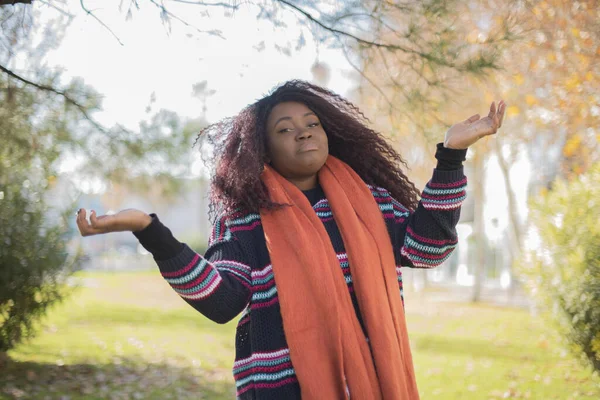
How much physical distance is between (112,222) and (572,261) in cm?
335

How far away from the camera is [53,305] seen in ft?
19.2

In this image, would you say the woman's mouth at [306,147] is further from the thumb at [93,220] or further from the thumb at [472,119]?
the thumb at [93,220]

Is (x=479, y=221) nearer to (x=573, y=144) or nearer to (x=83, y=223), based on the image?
(x=573, y=144)

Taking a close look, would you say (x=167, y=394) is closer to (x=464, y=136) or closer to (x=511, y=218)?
(x=464, y=136)

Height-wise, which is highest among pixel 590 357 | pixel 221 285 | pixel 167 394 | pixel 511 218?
pixel 511 218

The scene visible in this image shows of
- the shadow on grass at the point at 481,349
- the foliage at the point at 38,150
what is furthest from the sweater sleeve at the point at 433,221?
the shadow on grass at the point at 481,349

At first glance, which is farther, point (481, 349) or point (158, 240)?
point (481, 349)

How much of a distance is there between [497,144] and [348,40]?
758 cm

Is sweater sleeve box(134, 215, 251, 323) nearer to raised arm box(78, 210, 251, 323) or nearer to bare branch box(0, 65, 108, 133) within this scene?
raised arm box(78, 210, 251, 323)

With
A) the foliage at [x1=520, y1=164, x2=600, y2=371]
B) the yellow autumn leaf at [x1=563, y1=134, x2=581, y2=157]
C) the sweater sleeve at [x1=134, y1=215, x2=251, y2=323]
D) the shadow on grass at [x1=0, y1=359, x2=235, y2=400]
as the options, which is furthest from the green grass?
the sweater sleeve at [x1=134, y1=215, x2=251, y2=323]

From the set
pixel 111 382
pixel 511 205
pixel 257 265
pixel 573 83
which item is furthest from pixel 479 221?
pixel 257 265

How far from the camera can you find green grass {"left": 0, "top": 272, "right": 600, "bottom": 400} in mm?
5449

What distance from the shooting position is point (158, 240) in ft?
6.04

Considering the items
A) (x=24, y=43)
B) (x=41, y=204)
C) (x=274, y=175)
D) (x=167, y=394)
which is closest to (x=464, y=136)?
(x=274, y=175)
